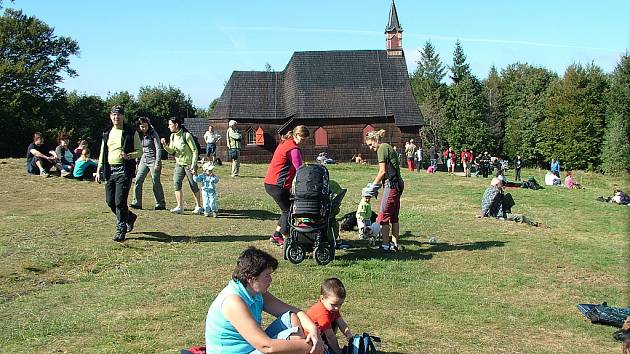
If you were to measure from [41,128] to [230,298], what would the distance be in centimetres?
5046

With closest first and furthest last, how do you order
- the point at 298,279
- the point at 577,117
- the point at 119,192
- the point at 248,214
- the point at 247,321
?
1. the point at 247,321
2. the point at 298,279
3. the point at 119,192
4. the point at 248,214
5. the point at 577,117

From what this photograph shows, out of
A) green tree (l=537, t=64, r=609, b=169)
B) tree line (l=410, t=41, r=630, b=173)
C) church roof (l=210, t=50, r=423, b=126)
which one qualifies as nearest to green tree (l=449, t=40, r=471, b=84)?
tree line (l=410, t=41, r=630, b=173)

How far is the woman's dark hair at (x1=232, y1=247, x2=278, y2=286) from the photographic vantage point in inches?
200

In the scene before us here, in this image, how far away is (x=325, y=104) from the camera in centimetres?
4762

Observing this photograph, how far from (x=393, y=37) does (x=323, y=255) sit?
44.4 metres

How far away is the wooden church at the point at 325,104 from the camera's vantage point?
155 feet

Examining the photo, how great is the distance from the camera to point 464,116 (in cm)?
7544

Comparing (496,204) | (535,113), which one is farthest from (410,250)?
(535,113)

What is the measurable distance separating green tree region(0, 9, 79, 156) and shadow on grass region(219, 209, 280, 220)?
37278 mm

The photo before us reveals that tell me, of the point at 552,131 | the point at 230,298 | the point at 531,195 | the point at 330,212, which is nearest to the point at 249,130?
the point at 531,195

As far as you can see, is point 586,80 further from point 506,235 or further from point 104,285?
point 104,285

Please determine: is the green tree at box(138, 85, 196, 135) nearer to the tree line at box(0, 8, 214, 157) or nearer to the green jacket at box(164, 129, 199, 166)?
the tree line at box(0, 8, 214, 157)

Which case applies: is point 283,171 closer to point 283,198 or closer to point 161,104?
point 283,198

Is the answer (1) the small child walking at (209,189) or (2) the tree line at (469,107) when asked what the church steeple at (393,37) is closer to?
(2) the tree line at (469,107)
